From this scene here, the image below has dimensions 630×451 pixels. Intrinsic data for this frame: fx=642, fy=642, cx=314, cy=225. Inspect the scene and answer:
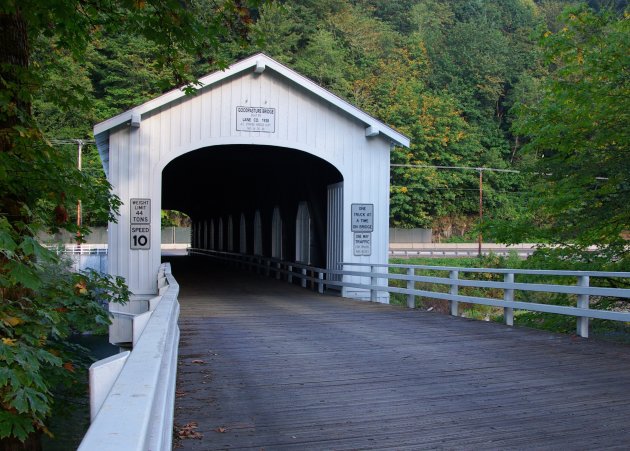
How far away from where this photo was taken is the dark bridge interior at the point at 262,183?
16984 mm

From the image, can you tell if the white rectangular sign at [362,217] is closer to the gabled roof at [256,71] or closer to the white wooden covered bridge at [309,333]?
the white wooden covered bridge at [309,333]

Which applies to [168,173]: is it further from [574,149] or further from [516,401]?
[516,401]

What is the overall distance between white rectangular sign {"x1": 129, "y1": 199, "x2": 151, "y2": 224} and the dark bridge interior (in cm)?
426

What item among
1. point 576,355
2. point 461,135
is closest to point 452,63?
point 461,135

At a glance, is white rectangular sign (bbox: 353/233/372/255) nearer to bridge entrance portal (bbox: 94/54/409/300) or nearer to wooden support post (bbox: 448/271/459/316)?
bridge entrance portal (bbox: 94/54/409/300)

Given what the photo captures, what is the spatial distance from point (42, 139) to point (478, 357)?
4.99 meters

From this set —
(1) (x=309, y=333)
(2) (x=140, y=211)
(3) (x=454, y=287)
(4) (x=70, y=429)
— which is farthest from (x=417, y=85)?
(1) (x=309, y=333)

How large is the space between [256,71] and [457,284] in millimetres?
6605

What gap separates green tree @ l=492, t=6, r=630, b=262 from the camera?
11758 millimetres

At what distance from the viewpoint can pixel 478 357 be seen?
7.09 metres

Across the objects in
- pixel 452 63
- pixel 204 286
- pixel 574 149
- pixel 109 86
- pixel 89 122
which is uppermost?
pixel 452 63

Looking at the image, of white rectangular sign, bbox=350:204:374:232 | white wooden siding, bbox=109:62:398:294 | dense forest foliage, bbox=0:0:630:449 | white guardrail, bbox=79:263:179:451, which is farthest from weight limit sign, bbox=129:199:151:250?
white guardrail, bbox=79:263:179:451

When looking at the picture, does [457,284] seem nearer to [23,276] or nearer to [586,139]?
[586,139]

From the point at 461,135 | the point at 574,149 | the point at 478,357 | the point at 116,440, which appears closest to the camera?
the point at 116,440
